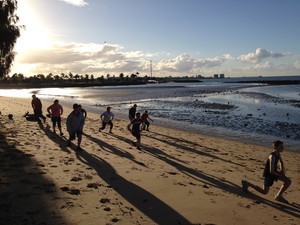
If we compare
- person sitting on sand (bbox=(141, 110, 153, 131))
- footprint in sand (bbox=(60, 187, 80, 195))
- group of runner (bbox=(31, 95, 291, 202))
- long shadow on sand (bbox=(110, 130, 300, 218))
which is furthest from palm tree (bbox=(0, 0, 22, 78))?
footprint in sand (bbox=(60, 187, 80, 195))

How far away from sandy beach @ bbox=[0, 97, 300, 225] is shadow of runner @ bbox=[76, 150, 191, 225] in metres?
0.02

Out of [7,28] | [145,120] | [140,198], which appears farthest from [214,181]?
[7,28]

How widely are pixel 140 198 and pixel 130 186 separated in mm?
799

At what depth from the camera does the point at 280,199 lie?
303 inches

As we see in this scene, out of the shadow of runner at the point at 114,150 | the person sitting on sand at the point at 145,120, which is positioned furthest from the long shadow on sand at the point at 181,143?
the shadow of runner at the point at 114,150

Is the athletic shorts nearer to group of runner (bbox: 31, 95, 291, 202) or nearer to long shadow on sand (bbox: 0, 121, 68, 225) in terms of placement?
group of runner (bbox: 31, 95, 291, 202)

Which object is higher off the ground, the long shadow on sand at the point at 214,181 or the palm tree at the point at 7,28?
the palm tree at the point at 7,28

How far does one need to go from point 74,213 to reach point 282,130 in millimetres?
18001

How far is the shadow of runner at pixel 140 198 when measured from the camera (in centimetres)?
613

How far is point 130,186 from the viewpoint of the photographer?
779cm

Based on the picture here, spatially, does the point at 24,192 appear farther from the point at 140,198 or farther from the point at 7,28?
the point at 7,28

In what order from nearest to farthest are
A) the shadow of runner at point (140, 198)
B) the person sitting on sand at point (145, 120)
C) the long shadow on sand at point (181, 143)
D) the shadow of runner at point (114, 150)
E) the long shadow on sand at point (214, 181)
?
the shadow of runner at point (140, 198)
the long shadow on sand at point (214, 181)
the shadow of runner at point (114, 150)
the long shadow on sand at point (181, 143)
the person sitting on sand at point (145, 120)

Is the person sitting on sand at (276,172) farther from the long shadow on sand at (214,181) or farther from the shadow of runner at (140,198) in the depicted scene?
the shadow of runner at (140,198)

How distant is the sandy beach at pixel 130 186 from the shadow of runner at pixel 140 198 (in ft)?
0.06
